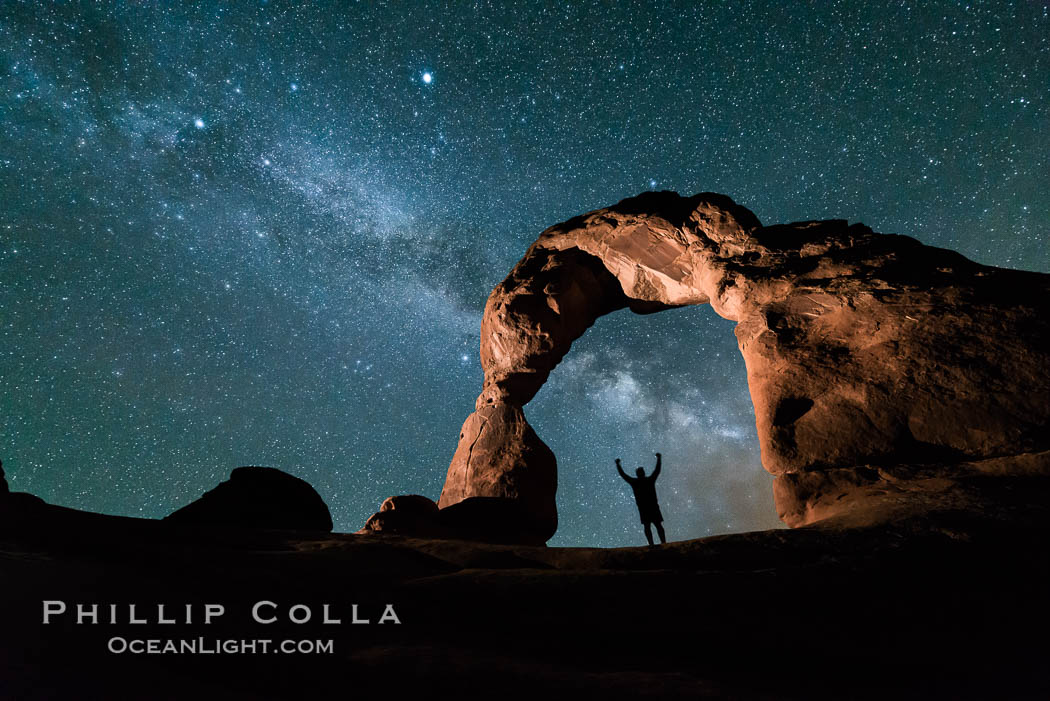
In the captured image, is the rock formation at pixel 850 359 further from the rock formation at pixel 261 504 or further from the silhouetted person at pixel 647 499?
the rock formation at pixel 261 504

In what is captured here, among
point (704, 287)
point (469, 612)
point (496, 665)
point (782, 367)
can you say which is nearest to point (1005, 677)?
point (496, 665)

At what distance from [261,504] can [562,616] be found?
5.05 m

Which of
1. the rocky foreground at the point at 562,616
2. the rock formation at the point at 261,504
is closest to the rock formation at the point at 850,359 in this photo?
the rocky foreground at the point at 562,616

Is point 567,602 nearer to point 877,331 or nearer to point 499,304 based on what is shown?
point 877,331

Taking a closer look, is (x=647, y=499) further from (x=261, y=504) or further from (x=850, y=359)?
(x=261, y=504)

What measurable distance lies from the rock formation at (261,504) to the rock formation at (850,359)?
340 centimetres

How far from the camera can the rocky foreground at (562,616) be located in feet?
6.06

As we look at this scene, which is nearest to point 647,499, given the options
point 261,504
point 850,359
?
point 850,359

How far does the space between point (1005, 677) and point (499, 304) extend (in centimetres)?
948

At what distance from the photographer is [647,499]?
891 centimetres

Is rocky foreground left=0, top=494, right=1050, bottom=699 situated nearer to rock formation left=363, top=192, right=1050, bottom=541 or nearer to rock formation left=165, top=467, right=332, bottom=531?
rock formation left=363, top=192, right=1050, bottom=541

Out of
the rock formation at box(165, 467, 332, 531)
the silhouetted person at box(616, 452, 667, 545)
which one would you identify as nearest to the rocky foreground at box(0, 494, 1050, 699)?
the rock formation at box(165, 467, 332, 531)

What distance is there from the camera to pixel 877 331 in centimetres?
631

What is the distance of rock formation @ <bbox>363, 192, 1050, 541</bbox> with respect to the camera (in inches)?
202
